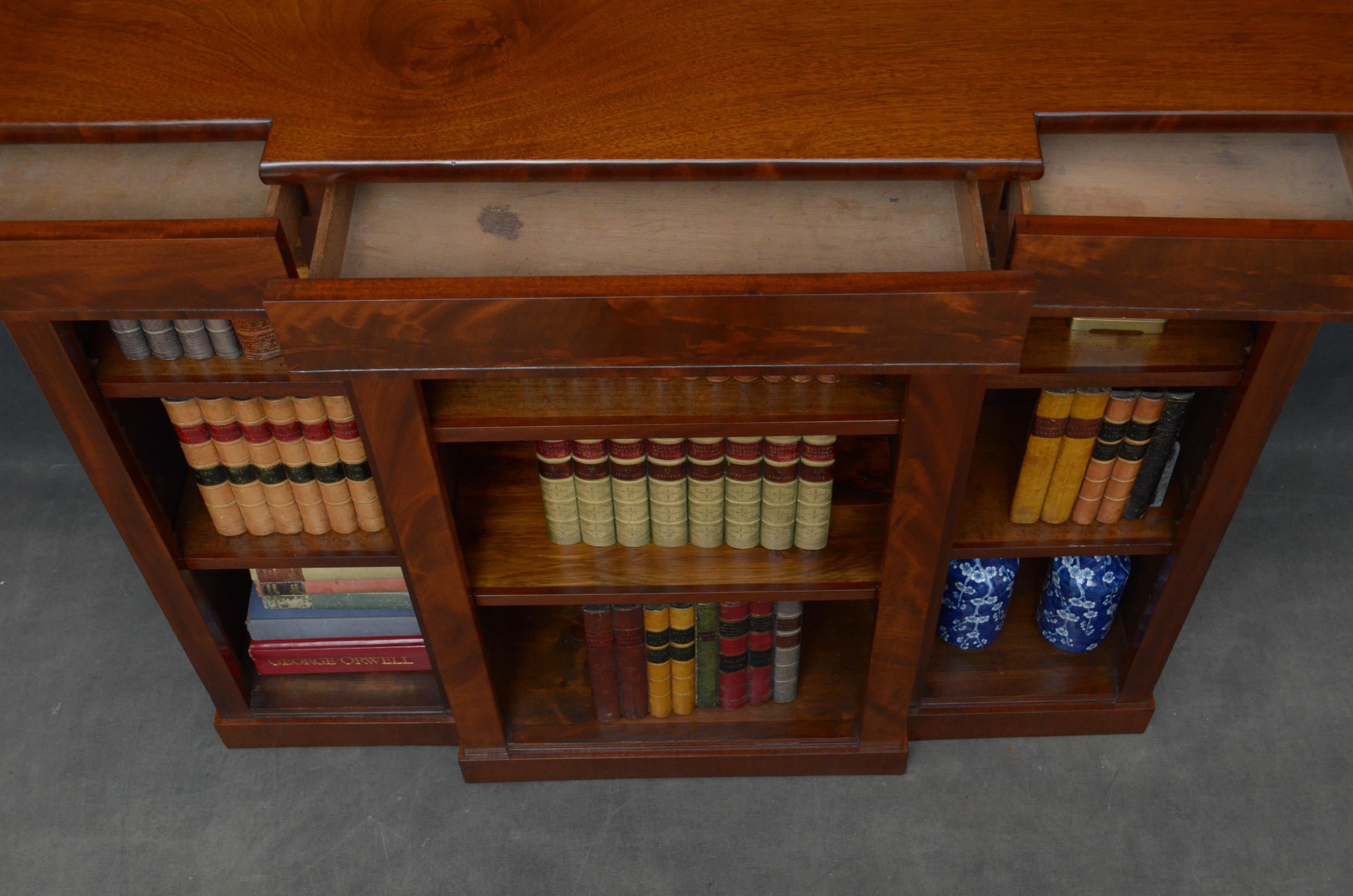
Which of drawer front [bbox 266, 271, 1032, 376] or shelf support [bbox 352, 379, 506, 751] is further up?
drawer front [bbox 266, 271, 1032, 376]

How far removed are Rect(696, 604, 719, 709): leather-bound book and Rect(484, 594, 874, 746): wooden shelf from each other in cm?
4

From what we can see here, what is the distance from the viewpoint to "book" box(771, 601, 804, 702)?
201 centimetres

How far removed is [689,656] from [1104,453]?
752 mm

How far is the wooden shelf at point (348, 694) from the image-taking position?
7.07 feet

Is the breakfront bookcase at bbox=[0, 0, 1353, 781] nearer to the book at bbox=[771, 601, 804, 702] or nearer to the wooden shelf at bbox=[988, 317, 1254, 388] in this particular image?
the wooden shelf at bbox=[988, 317, 1254, 388]

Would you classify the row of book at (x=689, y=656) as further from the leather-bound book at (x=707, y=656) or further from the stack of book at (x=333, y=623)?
the stack of book at (x=333, y=623)

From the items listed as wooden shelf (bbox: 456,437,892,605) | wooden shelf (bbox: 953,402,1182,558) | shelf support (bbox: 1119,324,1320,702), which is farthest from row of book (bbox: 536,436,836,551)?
shelf support (bbox: 1119,324,1320,702)

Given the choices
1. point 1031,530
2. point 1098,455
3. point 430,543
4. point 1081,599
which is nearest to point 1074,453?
point 1098,455

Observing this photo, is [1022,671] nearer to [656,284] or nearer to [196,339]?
[656,284]

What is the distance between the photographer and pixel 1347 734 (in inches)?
86.1

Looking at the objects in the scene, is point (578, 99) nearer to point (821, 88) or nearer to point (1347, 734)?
point (821, 88)

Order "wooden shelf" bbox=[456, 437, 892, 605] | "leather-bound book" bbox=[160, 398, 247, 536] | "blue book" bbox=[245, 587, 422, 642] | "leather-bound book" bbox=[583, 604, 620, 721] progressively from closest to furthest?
"leather-bound book" bbox=[160, 398, 247, 536], "wooden shelf" bbox=[456, 437, 892, 605], "leather-bound book" bbox=[583, 604, 620, 721], "blue book" bbox=[245, 587, 422, 642]

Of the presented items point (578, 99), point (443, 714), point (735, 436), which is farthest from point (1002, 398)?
point (443, 714)

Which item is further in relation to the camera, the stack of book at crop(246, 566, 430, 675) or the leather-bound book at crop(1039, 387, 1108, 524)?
the stack of book at crop(246, 566, 430, 675)
